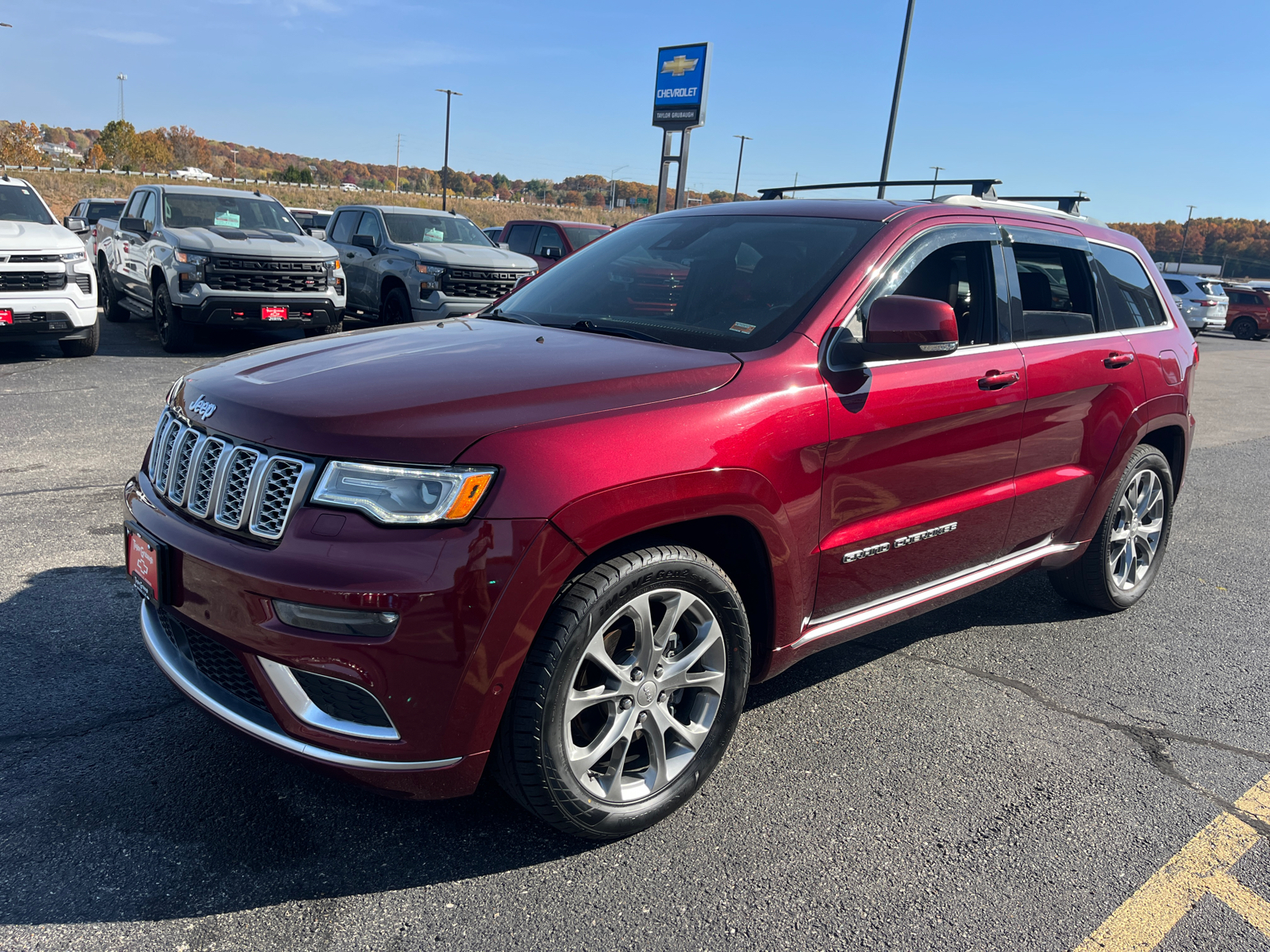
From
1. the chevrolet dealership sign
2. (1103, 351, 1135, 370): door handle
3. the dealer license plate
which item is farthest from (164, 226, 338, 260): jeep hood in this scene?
the chevrolet dealership sign

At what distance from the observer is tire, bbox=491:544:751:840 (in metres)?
2.30

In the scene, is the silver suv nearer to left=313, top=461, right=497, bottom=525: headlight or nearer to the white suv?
left=313, top=461, right=497, bottom=525: headlight

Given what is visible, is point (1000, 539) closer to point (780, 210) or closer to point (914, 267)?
point (914, 267)

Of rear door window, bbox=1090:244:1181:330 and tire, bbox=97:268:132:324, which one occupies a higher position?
rear door window, bbox=1090:244:1181:330

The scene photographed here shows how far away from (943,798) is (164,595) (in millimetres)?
2360

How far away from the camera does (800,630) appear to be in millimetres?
2945

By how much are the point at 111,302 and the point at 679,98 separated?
13022 millimetres

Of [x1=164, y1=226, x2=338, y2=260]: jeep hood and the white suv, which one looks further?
the white suv

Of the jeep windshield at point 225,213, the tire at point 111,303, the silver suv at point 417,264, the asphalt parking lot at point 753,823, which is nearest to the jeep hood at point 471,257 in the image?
the silver suv at point 417,264

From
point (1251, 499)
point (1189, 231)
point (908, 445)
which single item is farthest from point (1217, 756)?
point (1189, 231)

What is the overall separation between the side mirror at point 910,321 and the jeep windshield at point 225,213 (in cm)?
1027

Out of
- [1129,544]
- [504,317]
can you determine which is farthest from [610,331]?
[1129,544]

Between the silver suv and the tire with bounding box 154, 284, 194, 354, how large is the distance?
2.58 meters

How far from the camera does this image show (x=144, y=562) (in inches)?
101
